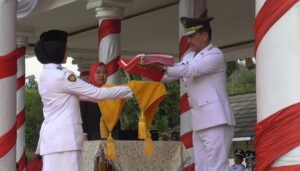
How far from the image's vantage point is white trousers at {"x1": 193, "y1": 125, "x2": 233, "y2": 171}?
5.07m

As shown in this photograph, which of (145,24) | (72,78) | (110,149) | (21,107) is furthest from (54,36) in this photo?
(145,24)

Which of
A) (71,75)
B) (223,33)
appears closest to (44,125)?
(71,75)

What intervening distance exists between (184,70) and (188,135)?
3.07 m

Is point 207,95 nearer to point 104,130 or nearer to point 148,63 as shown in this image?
point 148,63

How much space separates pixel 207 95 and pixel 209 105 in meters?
0.09

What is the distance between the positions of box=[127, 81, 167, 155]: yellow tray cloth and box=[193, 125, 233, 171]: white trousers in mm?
459

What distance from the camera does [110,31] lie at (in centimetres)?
934

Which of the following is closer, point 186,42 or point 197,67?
point 197,67

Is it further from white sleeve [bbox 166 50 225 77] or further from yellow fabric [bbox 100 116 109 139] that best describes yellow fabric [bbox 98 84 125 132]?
white sleeve [bbox 166 50 225 77]

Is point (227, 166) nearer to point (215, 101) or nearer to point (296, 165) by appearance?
point (215, 101)

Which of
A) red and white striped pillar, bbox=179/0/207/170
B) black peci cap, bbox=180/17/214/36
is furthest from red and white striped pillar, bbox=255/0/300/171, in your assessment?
red and white striped pillar, bbox=179/0/207/170

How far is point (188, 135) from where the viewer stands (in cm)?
794

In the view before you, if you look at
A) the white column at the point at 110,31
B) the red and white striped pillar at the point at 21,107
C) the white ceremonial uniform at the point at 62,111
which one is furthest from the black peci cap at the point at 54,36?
the red and white striped pillar at the point at 21,107

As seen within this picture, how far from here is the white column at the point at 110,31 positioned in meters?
9.27
